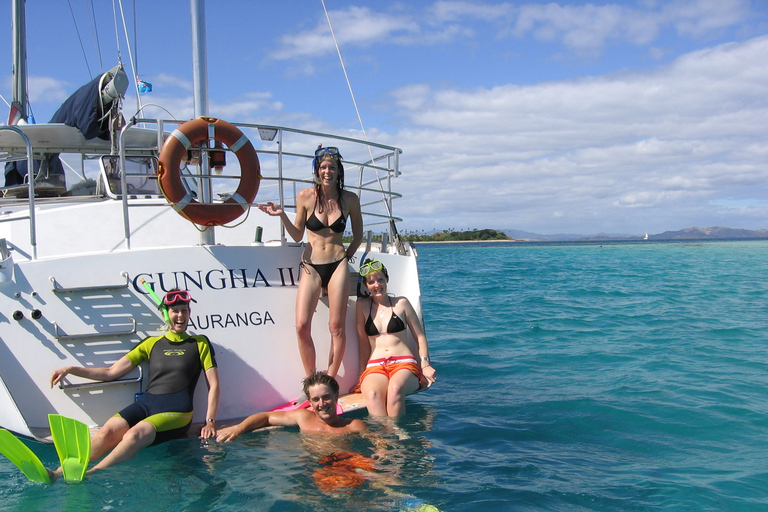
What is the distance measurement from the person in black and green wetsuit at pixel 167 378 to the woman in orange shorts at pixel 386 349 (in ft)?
4.93

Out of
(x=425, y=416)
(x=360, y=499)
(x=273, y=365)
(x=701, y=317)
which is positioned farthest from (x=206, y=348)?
(x=701, y=317)

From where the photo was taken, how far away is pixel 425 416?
20.4 feet

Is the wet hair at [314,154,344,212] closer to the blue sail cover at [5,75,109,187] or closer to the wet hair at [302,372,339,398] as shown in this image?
the wet hair at [302,372,339,398]

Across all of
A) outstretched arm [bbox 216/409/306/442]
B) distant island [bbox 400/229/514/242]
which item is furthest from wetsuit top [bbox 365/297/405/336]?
distant island [bbox 400/229/514/242]

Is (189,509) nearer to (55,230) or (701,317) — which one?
(55,230)

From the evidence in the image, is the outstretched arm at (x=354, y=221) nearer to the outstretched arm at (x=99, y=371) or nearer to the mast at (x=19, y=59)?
the outstretched arm at (x=99, y=371)

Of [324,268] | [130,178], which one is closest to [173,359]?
[324,268]

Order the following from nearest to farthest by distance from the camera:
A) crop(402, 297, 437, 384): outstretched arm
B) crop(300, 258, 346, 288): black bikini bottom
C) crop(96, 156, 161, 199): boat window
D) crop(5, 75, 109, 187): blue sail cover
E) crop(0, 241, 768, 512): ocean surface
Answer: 1. crop(0, 241, 768, 512): ocean surface
2. crop(300, 258, 346, 288): black bikini bottom
3. crop(402, 297, 437, 384): outstretched arm
4. crop(96, 156, 161, 199): boat window
5. crop(5, 75, 109, 187): blue sail cover

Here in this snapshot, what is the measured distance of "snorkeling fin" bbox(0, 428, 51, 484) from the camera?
3.91 m

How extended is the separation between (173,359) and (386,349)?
204cm

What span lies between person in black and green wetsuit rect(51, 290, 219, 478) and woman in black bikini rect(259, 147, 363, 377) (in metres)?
0.93

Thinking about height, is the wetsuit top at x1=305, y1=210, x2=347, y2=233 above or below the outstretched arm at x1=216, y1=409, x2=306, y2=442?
above

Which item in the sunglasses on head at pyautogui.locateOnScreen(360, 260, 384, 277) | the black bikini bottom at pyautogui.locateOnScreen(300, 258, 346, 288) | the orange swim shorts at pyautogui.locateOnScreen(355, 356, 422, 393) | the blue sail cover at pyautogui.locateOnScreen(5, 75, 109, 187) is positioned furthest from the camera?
the blue sail cover at pyautogui.locateOnScreen(5, 75, 109, 187)

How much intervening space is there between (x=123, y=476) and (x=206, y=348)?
4.01 ft
